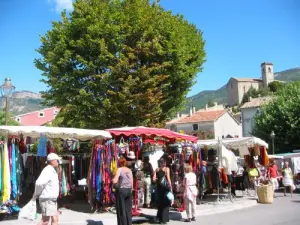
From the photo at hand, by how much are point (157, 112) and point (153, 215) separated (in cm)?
808

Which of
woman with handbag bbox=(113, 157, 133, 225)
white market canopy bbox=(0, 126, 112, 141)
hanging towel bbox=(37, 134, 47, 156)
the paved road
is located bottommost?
the paved road

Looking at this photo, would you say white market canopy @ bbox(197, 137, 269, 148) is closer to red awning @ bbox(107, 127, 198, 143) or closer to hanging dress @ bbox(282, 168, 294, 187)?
hanging dress @ bbox(282, 168, 294, 187)

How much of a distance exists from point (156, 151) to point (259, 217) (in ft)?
13.7

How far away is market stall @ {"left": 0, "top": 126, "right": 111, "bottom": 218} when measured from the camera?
362 inches

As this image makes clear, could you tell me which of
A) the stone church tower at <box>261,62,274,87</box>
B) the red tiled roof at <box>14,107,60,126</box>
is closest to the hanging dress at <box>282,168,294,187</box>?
the red tiled roof at <box>14,107,60,126</box>

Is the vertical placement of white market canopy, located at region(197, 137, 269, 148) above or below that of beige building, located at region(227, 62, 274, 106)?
below

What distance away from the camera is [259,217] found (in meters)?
10.2

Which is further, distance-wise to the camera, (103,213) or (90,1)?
(90,1)

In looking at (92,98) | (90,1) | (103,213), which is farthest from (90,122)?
(103,213)

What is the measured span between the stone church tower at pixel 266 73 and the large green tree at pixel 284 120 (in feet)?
338

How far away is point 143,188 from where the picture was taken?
11.3m

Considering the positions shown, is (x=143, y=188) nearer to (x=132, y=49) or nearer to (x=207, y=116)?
(x=132, y=49)

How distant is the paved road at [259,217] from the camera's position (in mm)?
9320

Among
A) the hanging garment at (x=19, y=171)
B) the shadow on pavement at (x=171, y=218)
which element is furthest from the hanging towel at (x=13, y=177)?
the shadow on pavement at (x=171, y=218)
